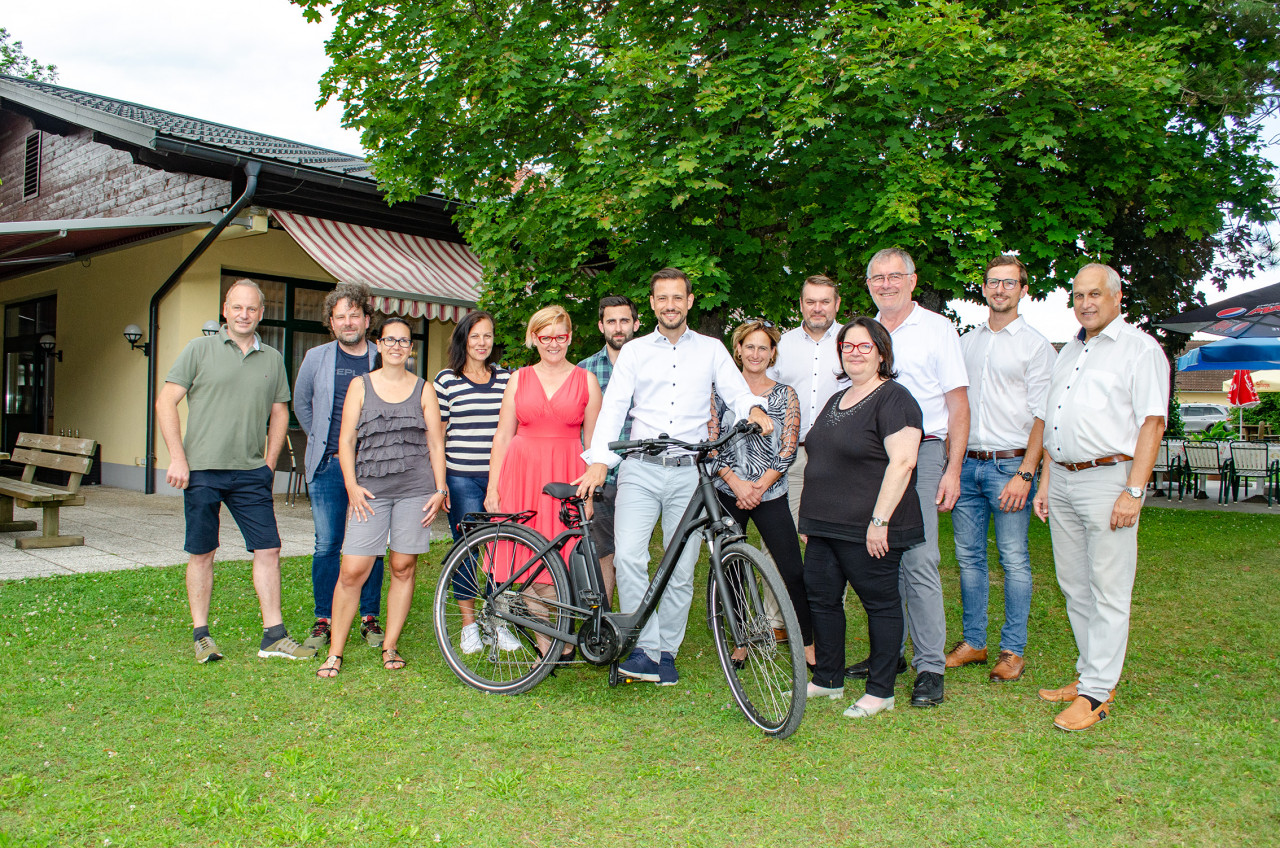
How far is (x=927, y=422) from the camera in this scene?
4098mm

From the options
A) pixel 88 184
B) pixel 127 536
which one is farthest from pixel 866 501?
pixel 88 184

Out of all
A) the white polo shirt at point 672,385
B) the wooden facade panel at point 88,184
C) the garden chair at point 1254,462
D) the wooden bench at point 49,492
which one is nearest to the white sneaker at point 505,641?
the white polo shirt at point 672,385

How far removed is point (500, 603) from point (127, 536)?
583 centimetres

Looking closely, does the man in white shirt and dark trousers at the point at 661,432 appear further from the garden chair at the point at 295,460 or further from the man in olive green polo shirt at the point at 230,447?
the garden chair at the point at 295,460

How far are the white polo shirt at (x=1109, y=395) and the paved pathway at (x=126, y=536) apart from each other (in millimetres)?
5347

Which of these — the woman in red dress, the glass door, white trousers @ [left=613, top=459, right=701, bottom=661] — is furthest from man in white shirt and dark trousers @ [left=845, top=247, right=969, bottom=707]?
the glass door

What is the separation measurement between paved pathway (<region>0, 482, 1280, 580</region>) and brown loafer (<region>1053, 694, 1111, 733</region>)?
528 centimetres

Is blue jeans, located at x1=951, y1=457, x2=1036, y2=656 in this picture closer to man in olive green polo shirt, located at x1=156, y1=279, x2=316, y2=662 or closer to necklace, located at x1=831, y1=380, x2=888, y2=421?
necklace, located at x1=831, y1=380, x2=888, y2=421

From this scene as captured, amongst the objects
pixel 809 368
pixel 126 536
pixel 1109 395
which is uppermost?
pixel 809 368

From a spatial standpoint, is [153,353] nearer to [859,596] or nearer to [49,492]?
[49,492]

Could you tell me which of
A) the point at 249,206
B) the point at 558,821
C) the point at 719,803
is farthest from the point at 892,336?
the point at 249,206

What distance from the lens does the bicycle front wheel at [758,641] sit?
3.45 m

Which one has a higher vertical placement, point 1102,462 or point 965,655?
point 1102,462

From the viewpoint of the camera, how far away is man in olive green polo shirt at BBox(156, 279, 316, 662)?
4.35 metres
